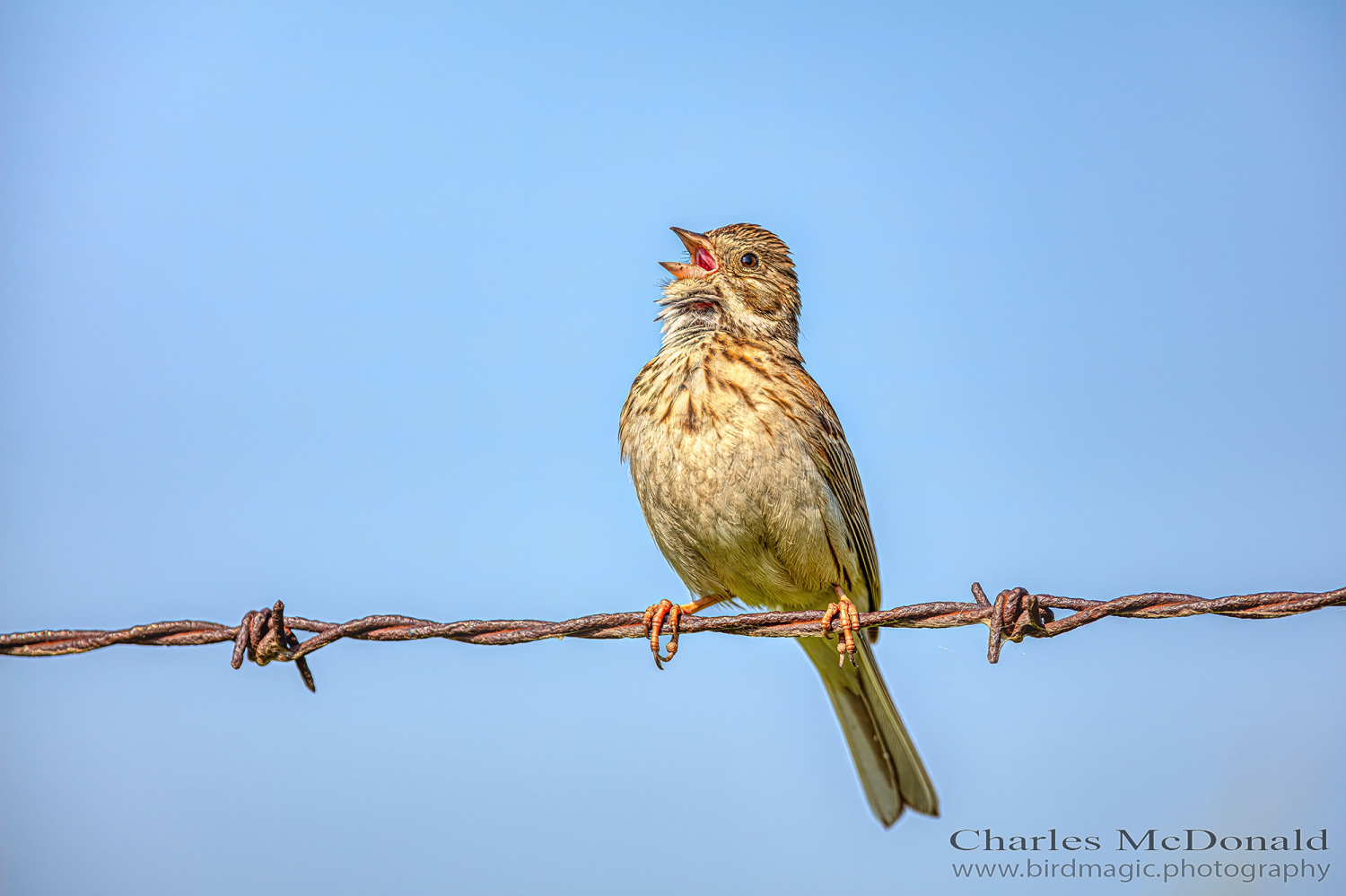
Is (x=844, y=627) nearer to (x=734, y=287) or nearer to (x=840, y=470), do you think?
(x=840, y=470)

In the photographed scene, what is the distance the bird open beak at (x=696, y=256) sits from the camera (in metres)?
6.45

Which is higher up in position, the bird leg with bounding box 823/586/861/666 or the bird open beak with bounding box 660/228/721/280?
the bird open beak with bounding box 660/228/721/280

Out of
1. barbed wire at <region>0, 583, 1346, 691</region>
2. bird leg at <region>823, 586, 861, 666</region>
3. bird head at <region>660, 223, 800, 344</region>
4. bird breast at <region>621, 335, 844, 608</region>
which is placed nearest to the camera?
barbed wire at <region>0, 583, 1346, 691</region>

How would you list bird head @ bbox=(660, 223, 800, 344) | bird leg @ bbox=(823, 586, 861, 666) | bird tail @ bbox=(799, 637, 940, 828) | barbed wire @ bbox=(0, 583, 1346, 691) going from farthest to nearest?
bird head @ bbox=(660, 223, 800, 344), bird tail @ bbox=(799, 637, 940, 828), bird leg @ bbox=(823, 586, 861, 666), barbed wire @ bbox=(0, 583, 1346, 691)

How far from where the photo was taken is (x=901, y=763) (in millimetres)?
5543

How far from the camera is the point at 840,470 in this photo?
5750mm

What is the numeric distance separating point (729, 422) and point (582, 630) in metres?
1.96

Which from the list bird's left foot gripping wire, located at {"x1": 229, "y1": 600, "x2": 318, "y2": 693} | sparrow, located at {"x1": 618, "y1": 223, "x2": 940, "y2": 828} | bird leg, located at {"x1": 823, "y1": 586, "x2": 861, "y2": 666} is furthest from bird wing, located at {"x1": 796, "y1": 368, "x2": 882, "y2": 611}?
bird's left foot gripping wire, located at {"x1": 229, "y1": 600, "x2": 318, "y2": 693}

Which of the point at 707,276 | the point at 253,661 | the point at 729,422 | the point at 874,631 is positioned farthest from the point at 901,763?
the point at 253,661

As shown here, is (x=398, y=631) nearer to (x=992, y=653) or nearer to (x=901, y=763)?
(x=992, y=653)

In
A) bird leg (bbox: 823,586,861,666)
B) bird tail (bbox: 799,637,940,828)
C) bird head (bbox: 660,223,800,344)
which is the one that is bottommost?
bird tail (bbox: 799,637,940,828)

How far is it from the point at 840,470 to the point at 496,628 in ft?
8.66

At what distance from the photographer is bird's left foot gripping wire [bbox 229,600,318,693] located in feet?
A: 11.8

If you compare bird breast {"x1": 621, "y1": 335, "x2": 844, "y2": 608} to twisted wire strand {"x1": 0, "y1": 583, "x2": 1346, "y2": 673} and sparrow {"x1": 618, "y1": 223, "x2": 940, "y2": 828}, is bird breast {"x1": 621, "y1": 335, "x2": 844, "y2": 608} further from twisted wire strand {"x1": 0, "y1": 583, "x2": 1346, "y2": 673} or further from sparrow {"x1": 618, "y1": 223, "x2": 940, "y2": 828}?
twisted wire strand {"x1": 0, "y1": 583, "x2": 1346, "y2": 673}
